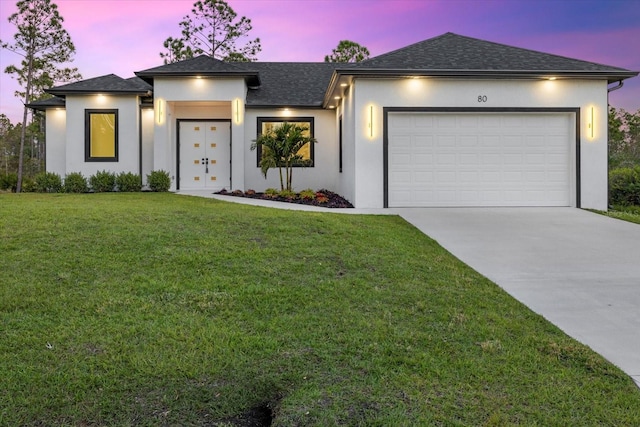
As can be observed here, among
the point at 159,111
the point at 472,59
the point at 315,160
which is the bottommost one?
the point at 315,160

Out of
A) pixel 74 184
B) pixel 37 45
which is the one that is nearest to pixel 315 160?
pixel 74 184

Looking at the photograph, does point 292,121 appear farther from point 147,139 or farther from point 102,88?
point 102,88

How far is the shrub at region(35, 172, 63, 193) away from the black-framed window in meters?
6.51

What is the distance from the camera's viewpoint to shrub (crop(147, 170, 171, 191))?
1407 centimetres

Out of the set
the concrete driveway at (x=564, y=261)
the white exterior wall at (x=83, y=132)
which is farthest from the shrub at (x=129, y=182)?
the concrete driveway at (x=564, y=261)

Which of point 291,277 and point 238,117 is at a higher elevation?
point 238,117

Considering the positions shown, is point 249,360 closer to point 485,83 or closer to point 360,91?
point 360,91

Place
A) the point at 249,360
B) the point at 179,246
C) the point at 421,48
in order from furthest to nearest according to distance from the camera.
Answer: the point at 421,48 → the point at 179,246 → the point at 249,360

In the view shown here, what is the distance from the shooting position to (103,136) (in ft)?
50.2

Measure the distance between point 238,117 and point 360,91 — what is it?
16.5 ft

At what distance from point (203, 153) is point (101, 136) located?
134 inches

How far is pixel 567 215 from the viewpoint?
995cm

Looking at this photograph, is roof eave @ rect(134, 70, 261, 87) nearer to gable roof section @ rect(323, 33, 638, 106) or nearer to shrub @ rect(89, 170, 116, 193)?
shrub @ rect(89, 170, 116, 193)

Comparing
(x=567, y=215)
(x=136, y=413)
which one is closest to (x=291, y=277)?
(x=136, y=413)
